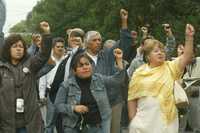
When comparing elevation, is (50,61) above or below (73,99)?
above

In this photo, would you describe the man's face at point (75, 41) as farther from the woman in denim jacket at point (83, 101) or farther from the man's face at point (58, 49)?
the woman in denim jacket at point (83, 101)

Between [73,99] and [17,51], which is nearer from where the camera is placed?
[17,51]

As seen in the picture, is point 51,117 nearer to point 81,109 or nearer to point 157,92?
point 81,109

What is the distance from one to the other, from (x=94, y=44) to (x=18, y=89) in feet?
7.50

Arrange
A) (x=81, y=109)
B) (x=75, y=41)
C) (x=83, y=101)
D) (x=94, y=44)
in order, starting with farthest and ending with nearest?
(x=75, y=41), (x=94, y=44), (x=83, y=101), (x=81, y=109)

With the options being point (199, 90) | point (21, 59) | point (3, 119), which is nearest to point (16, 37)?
point (21, 59)

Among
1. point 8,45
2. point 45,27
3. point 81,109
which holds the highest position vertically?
point 45,27

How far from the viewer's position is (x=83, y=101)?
7906 mm

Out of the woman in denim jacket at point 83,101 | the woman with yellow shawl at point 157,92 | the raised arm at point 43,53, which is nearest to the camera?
the woman with yellow shawl at point 157,92

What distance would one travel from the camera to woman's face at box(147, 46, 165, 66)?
7.66 m

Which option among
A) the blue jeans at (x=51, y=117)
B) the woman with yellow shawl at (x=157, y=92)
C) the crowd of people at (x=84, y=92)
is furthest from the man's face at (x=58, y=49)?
the woman with yellow shawl at (x=157, y=92)

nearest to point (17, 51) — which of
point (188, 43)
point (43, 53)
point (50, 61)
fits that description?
point (43, 53)

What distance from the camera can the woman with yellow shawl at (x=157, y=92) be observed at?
24.7 feet

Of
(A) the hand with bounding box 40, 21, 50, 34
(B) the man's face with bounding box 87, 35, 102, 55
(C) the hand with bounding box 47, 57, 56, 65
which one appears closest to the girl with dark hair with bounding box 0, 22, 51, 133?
(A) the hand with bounding box 40, 21, 50, 34
